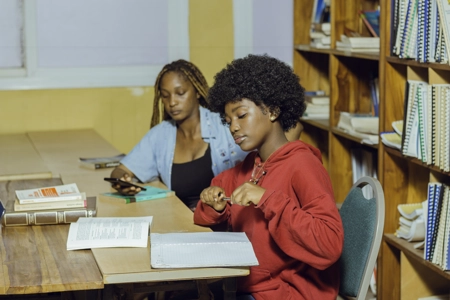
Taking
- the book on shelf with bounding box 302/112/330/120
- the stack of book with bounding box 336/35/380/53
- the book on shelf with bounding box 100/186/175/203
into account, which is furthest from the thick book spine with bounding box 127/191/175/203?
the book on shelf with bounding box 302/112/330/120

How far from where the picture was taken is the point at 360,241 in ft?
6.64

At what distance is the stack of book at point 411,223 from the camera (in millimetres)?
2883

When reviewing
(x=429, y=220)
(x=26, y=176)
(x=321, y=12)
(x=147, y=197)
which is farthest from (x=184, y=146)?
(x=321, y=12)

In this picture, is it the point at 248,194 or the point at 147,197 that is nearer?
the point at 248,194

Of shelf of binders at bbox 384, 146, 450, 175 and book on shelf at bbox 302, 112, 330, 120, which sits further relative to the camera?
book on shelf at bbox 302, 112, 330, 120

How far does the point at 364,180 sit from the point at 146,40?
A: 2486 millimetres

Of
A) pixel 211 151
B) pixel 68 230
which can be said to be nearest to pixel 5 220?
pixel 68 230

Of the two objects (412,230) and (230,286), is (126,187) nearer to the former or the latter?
(230,286)

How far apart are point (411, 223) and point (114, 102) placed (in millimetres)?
2106

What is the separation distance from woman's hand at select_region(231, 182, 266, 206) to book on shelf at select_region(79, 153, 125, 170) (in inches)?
57.4

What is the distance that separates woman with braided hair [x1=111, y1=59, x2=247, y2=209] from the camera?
10.00 ft

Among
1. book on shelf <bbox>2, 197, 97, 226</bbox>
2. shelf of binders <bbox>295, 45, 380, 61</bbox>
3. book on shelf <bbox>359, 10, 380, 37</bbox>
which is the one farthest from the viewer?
book on shelf <bbox>359, 10, 380, 37</bbox>

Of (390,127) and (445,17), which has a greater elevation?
(445,17)

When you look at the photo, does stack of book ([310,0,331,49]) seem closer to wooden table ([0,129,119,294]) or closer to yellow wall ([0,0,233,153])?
yellow wall ([0,0,233,153])
